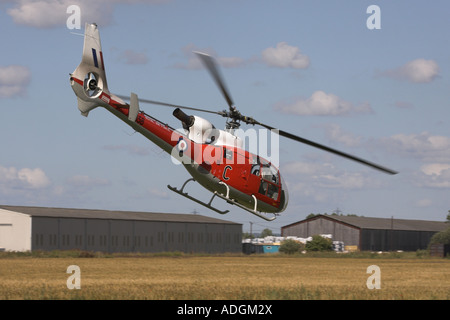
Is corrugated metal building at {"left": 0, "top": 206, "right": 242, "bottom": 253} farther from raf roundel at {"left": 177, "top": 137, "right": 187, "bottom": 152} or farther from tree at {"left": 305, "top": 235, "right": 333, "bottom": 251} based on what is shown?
raf roundel at {"left": 177, "top": 137, "right": 187, "bottom": 152}

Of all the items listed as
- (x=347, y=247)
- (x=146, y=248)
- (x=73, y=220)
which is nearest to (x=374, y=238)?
(x=347, y=247)

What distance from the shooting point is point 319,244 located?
364 feet

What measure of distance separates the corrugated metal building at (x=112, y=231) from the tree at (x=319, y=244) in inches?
448

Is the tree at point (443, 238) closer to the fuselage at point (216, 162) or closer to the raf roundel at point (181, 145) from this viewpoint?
the fuselage at point (216, 162)

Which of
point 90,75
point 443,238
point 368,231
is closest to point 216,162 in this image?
point 90,75

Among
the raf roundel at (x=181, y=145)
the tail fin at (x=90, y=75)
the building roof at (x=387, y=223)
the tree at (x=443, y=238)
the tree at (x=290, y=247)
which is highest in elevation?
the tail fin at (x=90, y=75)

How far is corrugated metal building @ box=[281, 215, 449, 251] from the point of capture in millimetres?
121625

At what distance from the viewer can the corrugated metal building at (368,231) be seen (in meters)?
122

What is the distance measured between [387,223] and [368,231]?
13278 millimetres

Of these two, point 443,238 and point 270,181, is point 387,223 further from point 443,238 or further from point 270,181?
point 270,181

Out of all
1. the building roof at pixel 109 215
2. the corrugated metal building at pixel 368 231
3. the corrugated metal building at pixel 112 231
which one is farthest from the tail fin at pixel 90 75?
the corrugated metal building at pixel 368 231

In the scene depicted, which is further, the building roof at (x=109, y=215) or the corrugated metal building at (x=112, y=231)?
the building roof at (x=109, y=215)

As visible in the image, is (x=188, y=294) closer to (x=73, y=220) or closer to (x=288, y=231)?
(x=73, y=220)
